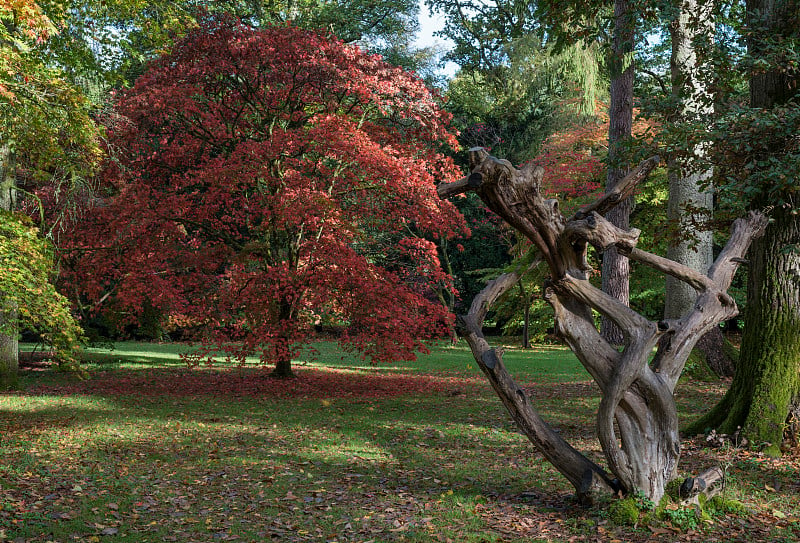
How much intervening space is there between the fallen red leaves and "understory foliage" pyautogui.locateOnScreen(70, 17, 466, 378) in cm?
107

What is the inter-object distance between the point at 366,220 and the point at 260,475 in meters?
7.96

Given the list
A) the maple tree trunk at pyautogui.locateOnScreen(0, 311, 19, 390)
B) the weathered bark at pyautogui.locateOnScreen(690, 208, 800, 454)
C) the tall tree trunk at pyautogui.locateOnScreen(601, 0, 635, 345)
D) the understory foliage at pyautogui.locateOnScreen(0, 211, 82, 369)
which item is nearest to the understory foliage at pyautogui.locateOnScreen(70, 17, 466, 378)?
the maple tree trunk at pyautogui.locateOnScreen(0, 311, 19, 390)

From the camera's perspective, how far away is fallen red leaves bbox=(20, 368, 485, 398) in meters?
13.1

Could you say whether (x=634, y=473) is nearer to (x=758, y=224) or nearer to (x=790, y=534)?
(x=790, y=534)

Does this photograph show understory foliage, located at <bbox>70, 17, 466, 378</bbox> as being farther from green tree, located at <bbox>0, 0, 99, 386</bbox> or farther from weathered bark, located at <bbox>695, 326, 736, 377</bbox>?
weathered bark, located at <bbox>695, 326, 736, 377</bbox>

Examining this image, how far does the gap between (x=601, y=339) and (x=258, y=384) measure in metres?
9.92

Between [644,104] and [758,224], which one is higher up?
[644,104]

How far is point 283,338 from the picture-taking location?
11961mm

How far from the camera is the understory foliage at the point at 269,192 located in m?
11.9

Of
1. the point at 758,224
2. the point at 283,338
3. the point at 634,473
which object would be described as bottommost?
the point at 634,473

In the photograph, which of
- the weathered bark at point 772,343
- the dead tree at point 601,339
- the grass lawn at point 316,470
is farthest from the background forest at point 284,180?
the dead tree at point 601,339

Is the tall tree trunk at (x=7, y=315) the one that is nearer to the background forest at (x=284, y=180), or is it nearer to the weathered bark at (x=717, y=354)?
the background forest at (x=284, y=180)

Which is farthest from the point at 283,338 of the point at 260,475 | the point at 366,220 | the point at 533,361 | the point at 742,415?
the point at 533,361

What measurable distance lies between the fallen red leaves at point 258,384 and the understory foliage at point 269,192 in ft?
3.52
